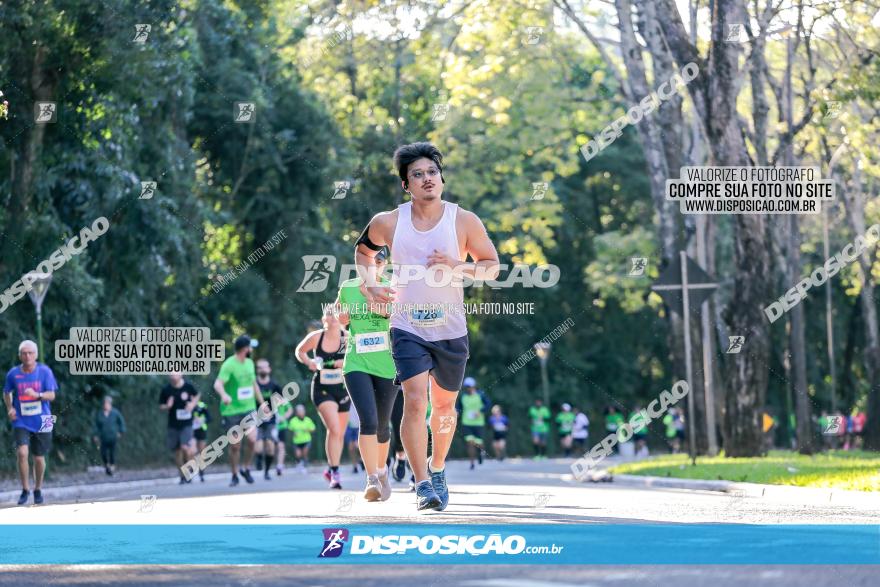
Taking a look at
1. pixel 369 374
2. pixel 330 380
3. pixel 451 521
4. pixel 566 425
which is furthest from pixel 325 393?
pixel 566 425

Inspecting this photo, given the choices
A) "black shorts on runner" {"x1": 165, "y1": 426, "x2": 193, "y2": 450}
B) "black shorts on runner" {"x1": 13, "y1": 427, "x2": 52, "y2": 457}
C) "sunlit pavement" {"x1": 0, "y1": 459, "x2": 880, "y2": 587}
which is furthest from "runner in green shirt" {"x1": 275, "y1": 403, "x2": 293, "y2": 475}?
"sunlit pavement" {"x1": 0, "y1": 459, "x2": 880, "y2": 587}

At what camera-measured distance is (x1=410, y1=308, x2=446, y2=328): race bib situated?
9.92 meters

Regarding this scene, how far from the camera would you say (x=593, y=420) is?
6059 centimetres

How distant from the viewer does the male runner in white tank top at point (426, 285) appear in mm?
9906

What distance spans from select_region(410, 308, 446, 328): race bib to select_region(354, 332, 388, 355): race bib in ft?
10.8

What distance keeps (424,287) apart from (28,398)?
918 centimetres

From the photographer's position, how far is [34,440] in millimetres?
18203

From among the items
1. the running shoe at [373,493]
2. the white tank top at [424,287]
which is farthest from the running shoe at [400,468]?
the white tank top at [424,287]

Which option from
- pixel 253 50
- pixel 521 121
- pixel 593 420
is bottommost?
pixel 593 420

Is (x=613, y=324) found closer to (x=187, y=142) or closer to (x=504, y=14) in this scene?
(x=187, y=142)

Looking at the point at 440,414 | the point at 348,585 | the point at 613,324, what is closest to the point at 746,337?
the point at 440,414

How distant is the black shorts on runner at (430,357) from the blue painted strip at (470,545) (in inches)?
45.0

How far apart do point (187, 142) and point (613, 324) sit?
26.7 metres

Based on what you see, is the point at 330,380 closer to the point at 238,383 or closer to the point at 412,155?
the point at 238,383
